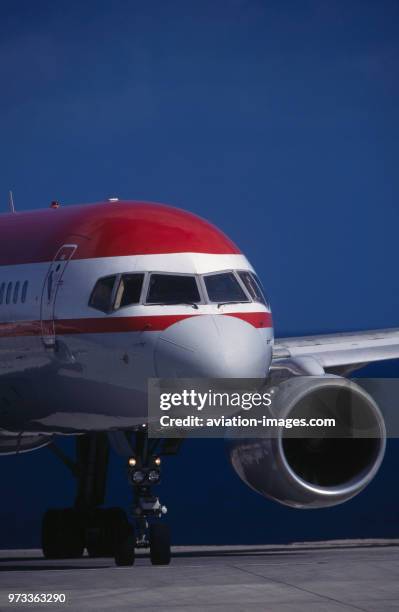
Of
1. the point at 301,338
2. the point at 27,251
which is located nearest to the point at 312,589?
the point at 27,251

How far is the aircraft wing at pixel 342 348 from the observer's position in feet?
87.7

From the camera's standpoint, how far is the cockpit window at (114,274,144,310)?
71.1ft

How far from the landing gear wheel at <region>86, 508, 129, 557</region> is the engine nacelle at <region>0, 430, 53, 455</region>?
1.30 m

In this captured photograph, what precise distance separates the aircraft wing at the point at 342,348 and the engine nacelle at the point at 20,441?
11.3ft

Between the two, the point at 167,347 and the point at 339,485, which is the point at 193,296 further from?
the point at 339,485

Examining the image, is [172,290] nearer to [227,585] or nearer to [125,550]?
[125,550]

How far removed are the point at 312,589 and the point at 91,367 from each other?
5.11 metres

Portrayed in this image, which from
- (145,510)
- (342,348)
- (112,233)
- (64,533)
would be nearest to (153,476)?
(145,510)

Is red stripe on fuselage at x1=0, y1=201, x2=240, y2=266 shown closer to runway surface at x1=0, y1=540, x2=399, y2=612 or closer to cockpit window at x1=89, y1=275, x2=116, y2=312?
cockpit window at x1=89, y1=275, x2=116, y2=312

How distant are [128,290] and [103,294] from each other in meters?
0.33

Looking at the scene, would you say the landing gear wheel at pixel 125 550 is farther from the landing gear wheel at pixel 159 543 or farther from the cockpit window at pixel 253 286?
the cockpit window at pixel 253 286

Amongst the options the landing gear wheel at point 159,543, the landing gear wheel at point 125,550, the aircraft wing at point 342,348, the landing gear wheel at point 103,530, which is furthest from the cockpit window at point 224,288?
the aircraft wing at point 342,348

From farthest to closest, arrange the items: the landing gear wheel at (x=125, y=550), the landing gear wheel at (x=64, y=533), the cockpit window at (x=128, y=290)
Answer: the landing gear wheel at (x=64, y=533) → the landing gear wheel at (x=125, y=550) → the cockpit window at (x=128, y=290)

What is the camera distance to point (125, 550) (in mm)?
23141
